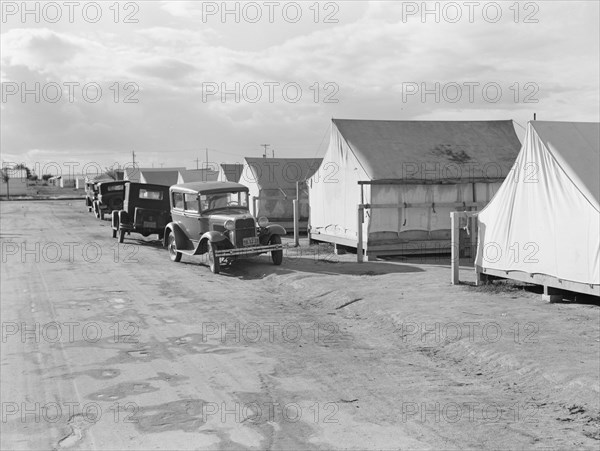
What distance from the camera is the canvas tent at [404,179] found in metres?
18.6

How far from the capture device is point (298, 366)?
8172mm

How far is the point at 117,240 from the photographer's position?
26875 mm

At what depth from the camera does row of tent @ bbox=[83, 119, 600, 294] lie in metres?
11.1

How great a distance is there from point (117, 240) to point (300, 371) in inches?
803

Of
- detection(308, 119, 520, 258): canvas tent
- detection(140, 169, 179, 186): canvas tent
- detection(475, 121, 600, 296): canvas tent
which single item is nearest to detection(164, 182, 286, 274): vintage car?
detection(308, 119, 520, 258): canvas tent

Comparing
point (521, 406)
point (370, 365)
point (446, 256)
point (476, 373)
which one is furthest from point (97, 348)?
point (446, 256)

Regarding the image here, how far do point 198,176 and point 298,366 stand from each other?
36.4m

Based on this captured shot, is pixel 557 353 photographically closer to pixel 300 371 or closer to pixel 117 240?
pixel 300 371

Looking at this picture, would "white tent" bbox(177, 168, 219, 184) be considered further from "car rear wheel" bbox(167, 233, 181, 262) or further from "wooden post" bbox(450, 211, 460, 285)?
"wooden post" bbox(450, 211, 460, 285)

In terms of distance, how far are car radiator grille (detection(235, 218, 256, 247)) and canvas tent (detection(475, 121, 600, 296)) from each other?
643 cm

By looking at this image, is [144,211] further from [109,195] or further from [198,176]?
[198,176]

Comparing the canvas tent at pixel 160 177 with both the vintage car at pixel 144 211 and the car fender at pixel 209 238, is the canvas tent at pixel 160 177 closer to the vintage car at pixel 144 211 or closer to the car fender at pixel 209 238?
the vintage car at pixel 144 211

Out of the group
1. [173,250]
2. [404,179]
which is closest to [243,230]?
[173,250]

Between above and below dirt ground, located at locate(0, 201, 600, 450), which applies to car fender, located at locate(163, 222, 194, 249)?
above
